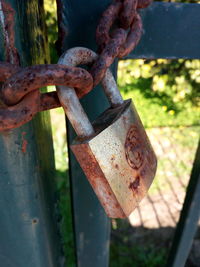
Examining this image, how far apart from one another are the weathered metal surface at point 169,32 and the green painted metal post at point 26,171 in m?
0.23

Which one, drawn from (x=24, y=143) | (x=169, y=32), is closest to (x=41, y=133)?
(x=24, y=143)

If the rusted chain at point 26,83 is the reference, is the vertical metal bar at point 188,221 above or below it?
below

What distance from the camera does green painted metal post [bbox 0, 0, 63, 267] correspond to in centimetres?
44

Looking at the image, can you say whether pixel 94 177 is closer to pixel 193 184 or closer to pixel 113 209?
pixel 113 209

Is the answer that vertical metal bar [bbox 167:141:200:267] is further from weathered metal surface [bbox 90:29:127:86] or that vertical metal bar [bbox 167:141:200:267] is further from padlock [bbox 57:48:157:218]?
weathered metal surface [bbox 90:29:127:86]

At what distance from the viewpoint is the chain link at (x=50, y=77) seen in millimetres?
380

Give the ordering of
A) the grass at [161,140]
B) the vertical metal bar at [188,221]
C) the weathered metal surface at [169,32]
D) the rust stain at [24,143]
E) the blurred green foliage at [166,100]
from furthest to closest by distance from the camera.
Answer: the blurred green foliage at [166,100] < the grass at [161,140] < the vertical metal bar at [188,221] < the weathered metal surface at [169,32] < the rust stain at [24,143]

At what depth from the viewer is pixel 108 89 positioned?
592mm

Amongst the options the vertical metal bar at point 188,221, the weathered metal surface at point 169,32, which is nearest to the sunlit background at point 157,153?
the vertical metal bar at point 188,221

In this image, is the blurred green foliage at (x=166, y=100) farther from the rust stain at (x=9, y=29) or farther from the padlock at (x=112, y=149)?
the rust stain at (x=9, y=29)

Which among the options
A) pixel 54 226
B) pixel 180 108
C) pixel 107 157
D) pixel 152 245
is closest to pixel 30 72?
pixel 107 157

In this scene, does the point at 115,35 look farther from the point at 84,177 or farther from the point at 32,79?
the point at 84,177

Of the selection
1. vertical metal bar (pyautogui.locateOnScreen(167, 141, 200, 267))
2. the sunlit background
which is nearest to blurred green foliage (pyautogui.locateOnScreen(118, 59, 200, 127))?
the sunlit background

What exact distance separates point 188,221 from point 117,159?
56 centimetres
